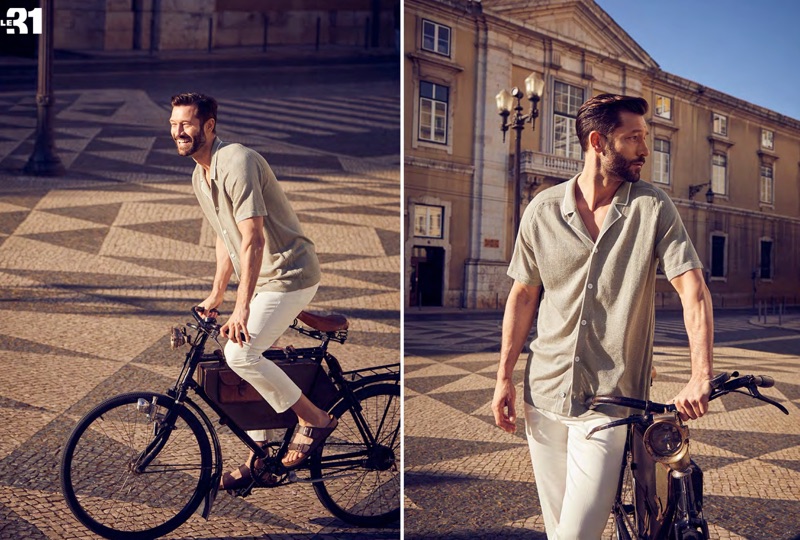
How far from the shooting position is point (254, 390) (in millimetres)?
3463

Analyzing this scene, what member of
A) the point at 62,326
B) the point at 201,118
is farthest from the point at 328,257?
the point at 201,118

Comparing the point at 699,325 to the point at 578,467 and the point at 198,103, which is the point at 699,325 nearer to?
the point at 578,467

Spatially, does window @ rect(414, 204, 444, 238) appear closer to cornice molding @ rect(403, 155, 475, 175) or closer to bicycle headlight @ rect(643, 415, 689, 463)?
cornice molding @ rect(403, 155, 475, 175)

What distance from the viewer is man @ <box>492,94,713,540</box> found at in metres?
2.36

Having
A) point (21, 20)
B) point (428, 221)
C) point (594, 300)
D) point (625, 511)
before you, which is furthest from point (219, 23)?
point (625, 511)

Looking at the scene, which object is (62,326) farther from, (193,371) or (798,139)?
(798,139)

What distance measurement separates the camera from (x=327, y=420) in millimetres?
3510

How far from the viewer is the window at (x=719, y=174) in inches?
148

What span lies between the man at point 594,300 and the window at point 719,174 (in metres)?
1.42

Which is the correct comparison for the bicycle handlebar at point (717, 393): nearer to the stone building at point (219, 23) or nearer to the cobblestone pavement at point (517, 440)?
the cobblestone pavement at point (517, 440)

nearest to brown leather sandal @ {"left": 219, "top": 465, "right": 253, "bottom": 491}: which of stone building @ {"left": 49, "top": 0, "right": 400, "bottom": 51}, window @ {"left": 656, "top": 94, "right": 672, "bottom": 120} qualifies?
window @ {"left": 656, "top": 94, "right": 672, "bottom": 120}

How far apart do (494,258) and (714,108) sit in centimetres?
117

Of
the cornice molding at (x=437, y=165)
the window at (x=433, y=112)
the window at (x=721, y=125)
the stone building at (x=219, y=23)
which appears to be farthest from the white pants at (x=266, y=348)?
the stone building at (x=219, y=23)

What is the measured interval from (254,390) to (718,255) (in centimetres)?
199
